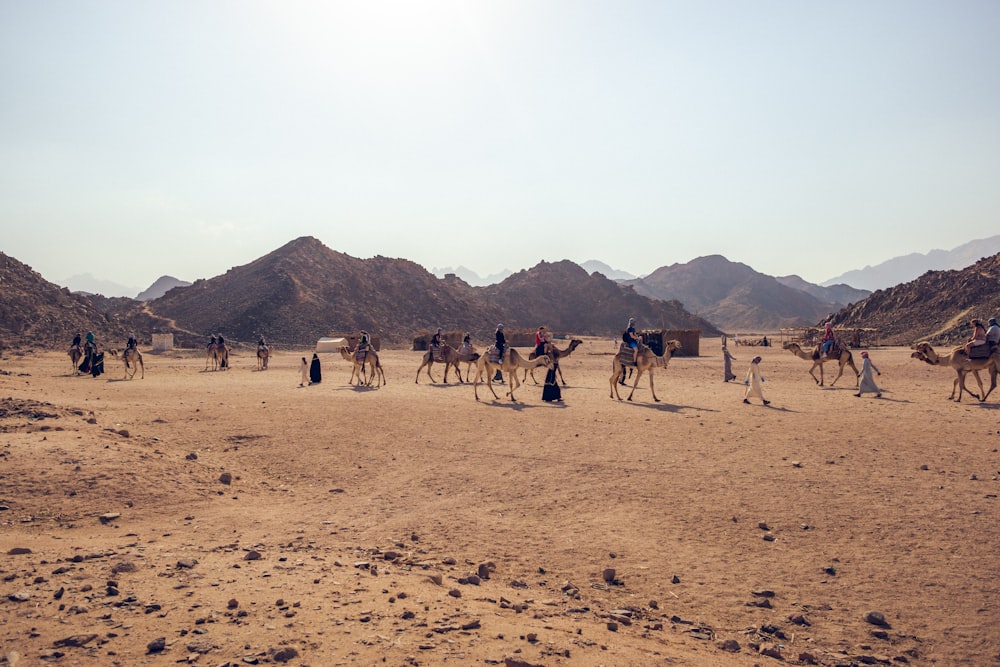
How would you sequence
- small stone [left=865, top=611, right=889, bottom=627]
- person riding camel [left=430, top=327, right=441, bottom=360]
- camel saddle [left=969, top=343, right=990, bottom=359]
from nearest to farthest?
small stone [left=865, top=611, right=889, bottom=627], camel saddle [left=969, top=343, right=990, bottom=359], person riding camel [left=430, top=327, right=441, bottom=360]

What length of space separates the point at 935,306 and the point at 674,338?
38.5m

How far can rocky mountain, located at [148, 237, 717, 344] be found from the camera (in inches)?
2862

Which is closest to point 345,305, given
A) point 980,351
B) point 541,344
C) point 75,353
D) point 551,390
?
point 75,353

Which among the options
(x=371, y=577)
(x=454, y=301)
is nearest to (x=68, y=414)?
(x=371, y=577)

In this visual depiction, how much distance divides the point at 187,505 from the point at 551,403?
11603 millimetres

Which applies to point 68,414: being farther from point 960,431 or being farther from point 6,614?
point 960,431

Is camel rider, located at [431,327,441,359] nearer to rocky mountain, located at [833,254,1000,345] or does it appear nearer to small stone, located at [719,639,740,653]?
small stone, located at [719,639,740,653]

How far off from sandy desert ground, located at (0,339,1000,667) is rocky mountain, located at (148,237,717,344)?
57161 millimetres

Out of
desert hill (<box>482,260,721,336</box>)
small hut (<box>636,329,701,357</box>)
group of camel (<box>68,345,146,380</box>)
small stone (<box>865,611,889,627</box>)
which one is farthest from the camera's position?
desert hill (<box>482,260,721,336</box>)

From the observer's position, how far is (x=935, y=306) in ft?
218

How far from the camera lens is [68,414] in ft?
47.0

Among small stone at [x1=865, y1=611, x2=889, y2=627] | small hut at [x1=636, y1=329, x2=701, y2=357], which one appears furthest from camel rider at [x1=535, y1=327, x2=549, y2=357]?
small hut at [x1=636, y1=329, x2=701, y2=357]

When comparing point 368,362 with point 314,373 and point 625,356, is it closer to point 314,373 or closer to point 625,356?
point 314,373

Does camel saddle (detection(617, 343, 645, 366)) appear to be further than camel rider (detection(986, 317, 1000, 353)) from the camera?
Yes
